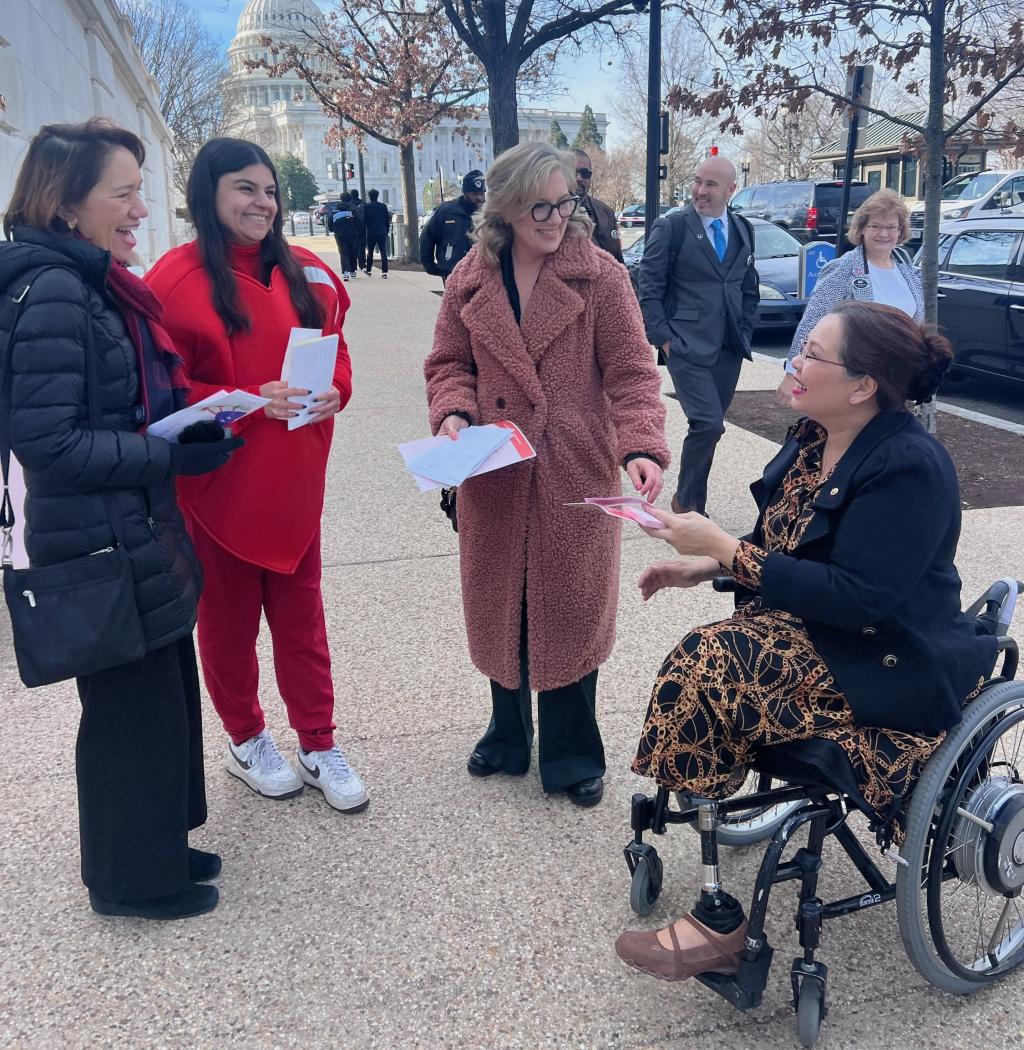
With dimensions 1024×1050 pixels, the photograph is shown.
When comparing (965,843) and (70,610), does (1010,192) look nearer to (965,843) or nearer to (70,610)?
(965,843)

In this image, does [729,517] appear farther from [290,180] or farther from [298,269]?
[290,180]

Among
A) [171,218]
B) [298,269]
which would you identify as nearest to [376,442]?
[298,269]

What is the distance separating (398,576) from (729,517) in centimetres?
202

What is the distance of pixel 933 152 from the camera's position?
22.3 feet

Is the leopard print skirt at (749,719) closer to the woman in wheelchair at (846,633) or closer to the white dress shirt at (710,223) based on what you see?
the woman in wheelchair at (846,633)

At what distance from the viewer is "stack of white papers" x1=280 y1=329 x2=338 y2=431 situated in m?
2.64

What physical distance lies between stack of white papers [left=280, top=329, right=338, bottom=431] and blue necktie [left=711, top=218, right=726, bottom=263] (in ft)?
11.3

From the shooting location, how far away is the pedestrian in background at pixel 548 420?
2859 millimetres

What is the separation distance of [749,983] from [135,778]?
1.53m

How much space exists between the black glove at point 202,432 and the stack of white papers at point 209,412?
14 mm

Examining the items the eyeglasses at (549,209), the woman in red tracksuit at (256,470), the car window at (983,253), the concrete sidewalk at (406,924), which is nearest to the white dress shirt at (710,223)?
the concrete sidewalk at (406,924)

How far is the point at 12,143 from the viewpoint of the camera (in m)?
7.53

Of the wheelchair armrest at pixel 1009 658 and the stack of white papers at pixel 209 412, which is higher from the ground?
the stack of white papers at pixel 209 412

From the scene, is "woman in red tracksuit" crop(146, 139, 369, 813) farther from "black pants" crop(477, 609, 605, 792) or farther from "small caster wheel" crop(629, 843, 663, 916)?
"small caster wheel" crop(629, 843, 663, 916)
